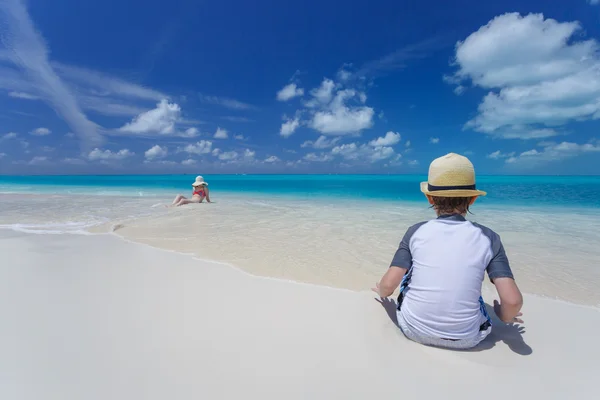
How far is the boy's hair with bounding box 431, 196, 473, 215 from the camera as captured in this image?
2.36 metres

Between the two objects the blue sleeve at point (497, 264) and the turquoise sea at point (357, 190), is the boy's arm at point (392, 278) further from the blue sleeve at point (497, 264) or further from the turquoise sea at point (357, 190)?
the turquoise sea at point (357, 190)

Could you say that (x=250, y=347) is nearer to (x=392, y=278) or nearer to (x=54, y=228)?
(x=392, y=278)

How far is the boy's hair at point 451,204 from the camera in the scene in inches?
92.7

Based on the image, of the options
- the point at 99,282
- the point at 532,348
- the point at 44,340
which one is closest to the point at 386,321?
the point at 532,348

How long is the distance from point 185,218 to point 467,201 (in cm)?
935

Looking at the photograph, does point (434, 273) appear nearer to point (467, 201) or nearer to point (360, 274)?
point (467, 201)

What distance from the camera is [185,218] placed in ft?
32.8

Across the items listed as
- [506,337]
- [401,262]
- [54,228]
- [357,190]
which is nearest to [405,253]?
[401,262]

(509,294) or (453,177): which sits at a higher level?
(453,177)

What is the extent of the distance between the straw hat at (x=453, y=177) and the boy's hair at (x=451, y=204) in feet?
0.29

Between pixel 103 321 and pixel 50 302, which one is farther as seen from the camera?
pixel 50 302


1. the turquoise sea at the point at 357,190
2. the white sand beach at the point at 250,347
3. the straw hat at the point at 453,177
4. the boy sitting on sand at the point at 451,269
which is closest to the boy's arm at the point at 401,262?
the boy sitting on sand at the point at 451,269

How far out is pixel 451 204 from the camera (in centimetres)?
238

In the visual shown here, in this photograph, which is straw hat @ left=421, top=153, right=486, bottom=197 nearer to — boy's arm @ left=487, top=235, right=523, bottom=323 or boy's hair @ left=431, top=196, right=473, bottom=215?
boy's hair @ left=431, top=196, right=473, bottom=215
